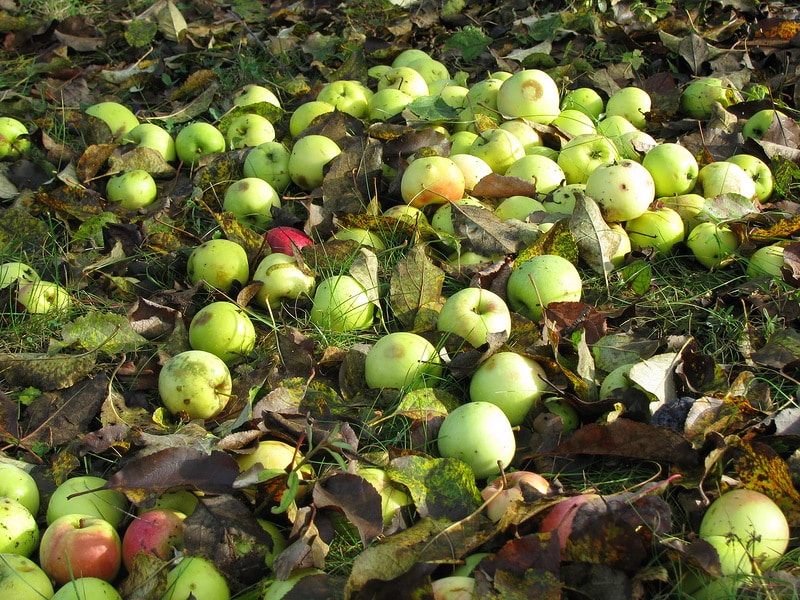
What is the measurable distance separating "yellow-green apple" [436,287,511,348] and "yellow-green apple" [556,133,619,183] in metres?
1.04

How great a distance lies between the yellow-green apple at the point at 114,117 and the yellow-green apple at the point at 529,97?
6.69ft

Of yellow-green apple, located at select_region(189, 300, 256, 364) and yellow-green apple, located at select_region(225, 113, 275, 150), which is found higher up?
yellow-green apple, located at select_region(225, 113, 275, 150)

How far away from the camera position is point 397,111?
157 inches

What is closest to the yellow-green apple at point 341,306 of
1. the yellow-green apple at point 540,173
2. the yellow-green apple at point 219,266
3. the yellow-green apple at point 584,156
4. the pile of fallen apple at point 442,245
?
the pile of fallen apple at point 442,245

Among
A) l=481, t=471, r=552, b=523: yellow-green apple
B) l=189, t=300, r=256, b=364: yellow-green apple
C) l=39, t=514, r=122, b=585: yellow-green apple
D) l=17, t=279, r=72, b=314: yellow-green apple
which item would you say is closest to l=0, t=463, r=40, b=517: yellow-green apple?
l=39, t=514, r=122, b=585: yellow-green apple

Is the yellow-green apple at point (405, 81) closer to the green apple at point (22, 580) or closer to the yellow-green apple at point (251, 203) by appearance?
the yellow-green apple at point (251, 203)

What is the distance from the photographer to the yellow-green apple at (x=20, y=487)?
7.19 feet

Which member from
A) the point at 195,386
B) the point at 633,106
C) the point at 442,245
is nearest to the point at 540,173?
the point at 442,245

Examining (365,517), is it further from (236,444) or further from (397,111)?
(397,111)

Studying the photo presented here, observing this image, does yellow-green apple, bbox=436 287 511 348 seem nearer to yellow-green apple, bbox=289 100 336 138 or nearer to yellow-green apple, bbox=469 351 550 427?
yellow-green apple, bbox=469 351 550 427

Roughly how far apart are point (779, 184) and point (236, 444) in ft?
8.73

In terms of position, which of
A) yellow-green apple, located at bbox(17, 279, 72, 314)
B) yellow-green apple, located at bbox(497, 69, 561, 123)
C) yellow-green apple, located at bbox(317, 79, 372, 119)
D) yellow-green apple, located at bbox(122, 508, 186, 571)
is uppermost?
yellow-green apple, located at bbox(497, 69, 561, 123)

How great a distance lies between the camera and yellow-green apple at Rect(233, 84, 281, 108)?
14.1 feet

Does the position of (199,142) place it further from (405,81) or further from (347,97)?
(405,81)
